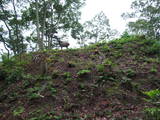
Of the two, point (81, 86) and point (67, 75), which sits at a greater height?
point (67, 75)

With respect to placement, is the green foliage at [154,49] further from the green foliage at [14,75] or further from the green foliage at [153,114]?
the green foliage at [14,75]

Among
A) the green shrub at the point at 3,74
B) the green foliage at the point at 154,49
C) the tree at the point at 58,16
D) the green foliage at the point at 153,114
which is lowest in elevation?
the green foliage at the point at 153,114

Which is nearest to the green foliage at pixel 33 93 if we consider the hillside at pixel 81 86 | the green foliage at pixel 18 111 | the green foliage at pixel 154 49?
the hillside at pixel 81 86

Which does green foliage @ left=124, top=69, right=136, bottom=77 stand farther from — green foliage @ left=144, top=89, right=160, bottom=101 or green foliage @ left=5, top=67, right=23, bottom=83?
green foliage @ left=5, top=67, right=23, bottom=83

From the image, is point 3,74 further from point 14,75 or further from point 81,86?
point 81,86

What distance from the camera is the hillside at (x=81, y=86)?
14.8ft

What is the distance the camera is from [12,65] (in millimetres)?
7508

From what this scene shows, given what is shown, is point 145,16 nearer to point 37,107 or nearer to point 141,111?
point 141,111

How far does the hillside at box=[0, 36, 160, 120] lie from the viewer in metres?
4.50

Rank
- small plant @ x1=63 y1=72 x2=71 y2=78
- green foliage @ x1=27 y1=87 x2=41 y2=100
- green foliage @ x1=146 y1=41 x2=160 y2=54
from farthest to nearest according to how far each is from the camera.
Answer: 1. green foliage @ x1=146 y1=41 x2=160 y2=54
2. small plant @ x1=63 y1=72 x2=71 y2=78
3. green foliage @ x1=27 y1=87 x2=41 y2=100

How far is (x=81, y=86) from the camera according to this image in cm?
574

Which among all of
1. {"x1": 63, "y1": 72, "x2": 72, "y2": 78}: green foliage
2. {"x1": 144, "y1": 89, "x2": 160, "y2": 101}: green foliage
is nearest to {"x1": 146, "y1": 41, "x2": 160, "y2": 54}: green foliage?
{"x1": 63, "y1": 72, "x2": 72, "y2": 78}: green foliage

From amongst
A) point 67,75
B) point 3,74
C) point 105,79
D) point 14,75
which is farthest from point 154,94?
point 3,74

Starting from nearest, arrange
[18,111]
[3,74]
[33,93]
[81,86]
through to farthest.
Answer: [18,111] < [33,93] < [81,86] < [3,74]
